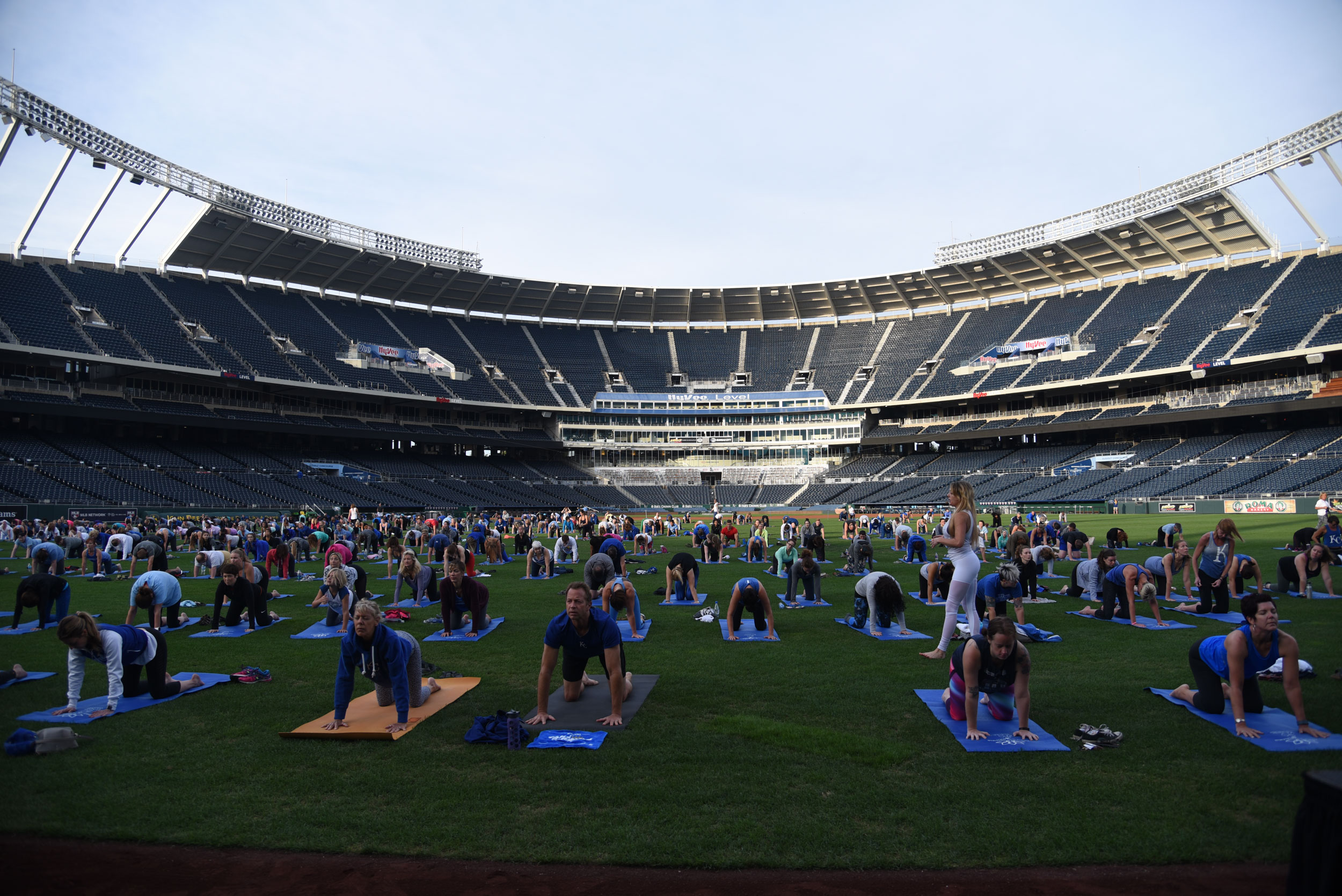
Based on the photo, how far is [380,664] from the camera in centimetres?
747

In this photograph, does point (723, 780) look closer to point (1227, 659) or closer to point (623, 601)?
point (623, 601)

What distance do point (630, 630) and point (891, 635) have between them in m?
4.27

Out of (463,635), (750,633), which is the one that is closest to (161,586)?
(463,635)

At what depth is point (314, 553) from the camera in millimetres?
26250

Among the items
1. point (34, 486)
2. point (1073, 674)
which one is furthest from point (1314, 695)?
point (34, 486)

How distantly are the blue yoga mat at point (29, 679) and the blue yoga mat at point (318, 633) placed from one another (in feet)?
10.3

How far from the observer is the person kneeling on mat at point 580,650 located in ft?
23.0

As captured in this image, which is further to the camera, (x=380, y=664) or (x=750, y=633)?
(x=750, y=633)

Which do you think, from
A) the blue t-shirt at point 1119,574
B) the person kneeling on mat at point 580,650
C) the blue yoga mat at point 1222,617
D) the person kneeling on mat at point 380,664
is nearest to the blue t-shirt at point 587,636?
the person kneeling on mat at point 580,650

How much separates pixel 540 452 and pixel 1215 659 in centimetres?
7042

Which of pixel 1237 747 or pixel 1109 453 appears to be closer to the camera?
pixel 1237 747

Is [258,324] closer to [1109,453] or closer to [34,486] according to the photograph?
[34,486]

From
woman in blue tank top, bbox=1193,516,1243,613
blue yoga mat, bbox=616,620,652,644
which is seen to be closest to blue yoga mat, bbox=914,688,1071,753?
blue yoga mat, bbox=616,620,652,644

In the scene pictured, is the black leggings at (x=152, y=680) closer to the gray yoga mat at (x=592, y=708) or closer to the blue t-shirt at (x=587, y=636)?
the gray yoga mat at (x=592, y=708)
